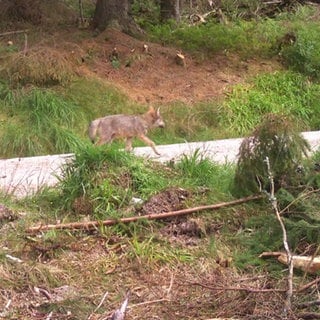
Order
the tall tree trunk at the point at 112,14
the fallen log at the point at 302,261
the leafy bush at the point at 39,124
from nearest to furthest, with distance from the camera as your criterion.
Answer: the fallen log at the point at 302,261
the leafy bush at the point at 39,124
the tall tree trunk at the point at 112,14

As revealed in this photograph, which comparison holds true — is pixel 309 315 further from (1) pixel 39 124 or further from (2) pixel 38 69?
(2) pixel 38 69

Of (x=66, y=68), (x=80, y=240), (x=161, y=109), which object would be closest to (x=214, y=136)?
(x=161, y=109)

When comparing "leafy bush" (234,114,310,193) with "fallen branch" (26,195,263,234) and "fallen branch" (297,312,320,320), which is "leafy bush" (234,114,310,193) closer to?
"fallen branch" (26,195,263,234)

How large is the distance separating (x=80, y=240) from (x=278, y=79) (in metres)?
9.32

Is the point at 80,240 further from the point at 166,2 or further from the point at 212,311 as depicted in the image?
the point at 166,2

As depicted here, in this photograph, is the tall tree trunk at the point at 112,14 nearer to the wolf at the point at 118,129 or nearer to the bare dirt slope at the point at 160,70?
the bare dirt slope at the point at 160,70

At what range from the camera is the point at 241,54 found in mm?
15734

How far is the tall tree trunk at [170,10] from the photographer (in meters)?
17.3

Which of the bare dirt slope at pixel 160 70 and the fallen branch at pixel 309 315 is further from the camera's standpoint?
the bare dirt slope at pixel 160 70

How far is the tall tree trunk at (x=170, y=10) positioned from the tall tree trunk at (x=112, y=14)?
2.04 meters

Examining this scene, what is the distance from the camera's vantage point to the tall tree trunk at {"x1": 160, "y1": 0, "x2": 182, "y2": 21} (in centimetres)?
1730

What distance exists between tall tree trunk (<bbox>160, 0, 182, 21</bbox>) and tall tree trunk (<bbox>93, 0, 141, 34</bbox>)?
2.04 m

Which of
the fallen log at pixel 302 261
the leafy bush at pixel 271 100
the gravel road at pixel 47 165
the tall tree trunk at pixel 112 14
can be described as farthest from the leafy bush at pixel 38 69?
the fallen log at pixel 302 261

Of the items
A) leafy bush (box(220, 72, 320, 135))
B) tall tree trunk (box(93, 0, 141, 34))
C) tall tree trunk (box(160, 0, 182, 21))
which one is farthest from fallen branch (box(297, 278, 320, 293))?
tall tree trunk (box(160, 0, 182, 21))
